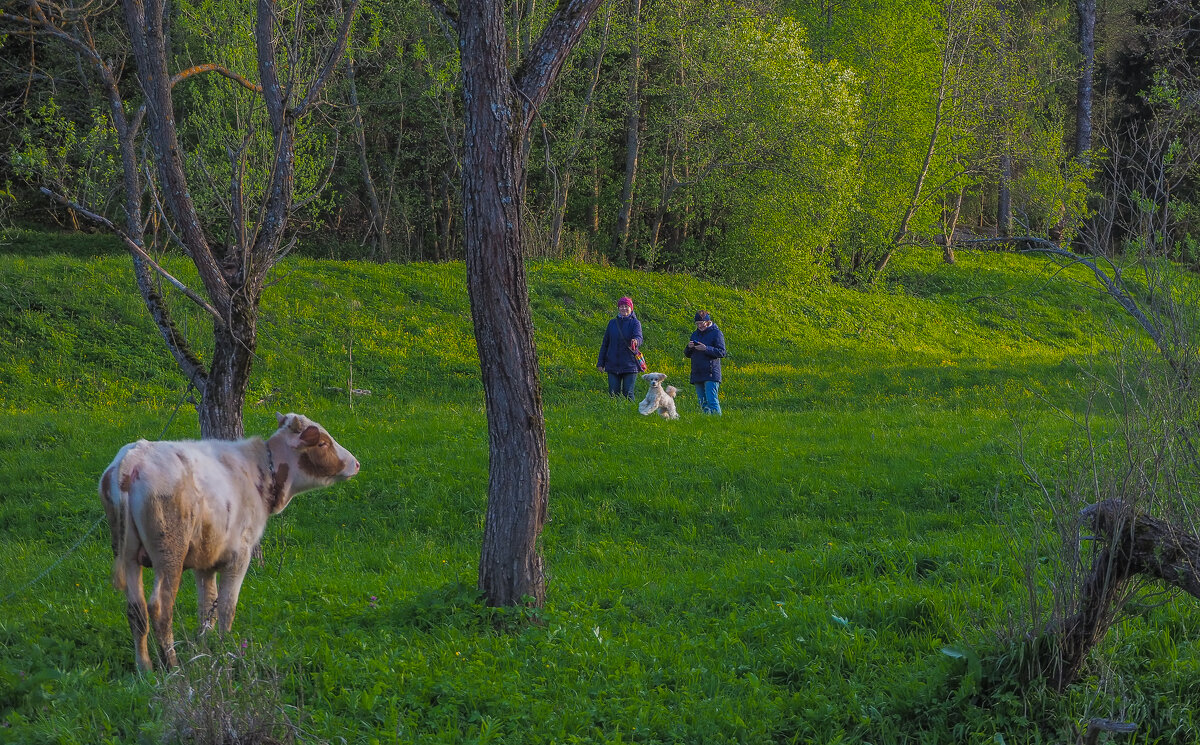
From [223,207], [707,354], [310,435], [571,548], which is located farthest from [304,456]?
[707,354]

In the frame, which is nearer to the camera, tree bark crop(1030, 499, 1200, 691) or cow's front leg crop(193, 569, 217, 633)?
tree bark crop(1030, 499, 1200, 691)

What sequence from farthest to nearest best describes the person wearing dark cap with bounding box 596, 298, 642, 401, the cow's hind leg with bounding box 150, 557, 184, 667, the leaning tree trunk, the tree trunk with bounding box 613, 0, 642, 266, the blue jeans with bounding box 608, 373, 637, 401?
the tree trunk with bounding box 613, 0, 642, 266 < the blue jeans with bounding box 608, 373, 637, 401 < the person wearing dark cap with bounding box 596, 298, 642, 401 < the leaning tree trunk < the cow's hind leg with bounding box 150, 557, 184, 667

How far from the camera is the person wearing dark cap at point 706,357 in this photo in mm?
16672

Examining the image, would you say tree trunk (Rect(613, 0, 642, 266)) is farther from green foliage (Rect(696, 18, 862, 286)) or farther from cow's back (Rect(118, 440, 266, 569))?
cow's back (Rect(118, 440, 266, 569))

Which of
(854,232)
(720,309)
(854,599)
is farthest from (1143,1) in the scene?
(854,599)

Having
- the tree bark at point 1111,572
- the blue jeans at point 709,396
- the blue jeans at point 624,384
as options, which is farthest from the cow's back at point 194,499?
the blue jeans at point 624,384

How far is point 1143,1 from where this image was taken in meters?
41.3

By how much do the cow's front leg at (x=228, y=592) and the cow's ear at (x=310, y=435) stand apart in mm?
1017

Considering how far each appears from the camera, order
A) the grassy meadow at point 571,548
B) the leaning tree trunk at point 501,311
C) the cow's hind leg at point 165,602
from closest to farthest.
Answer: the grassy meadow at point 571,548
the cow's hind leg at point 165,602
the leaning tree trunk at point 501,311

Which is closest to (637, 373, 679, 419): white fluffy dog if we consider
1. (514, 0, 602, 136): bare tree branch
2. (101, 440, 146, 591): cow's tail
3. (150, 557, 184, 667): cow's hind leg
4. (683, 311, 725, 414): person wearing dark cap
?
(683, 311, 725, 414): person wearing dark cap

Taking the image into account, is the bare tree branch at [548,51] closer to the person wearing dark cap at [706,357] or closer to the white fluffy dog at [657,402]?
the white fluffy dog at [657,402]

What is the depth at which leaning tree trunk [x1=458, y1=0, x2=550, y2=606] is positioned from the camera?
664cm

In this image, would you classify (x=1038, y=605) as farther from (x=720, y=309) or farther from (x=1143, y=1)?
(x=1143, y=1)

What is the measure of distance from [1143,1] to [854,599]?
45.0 metres
